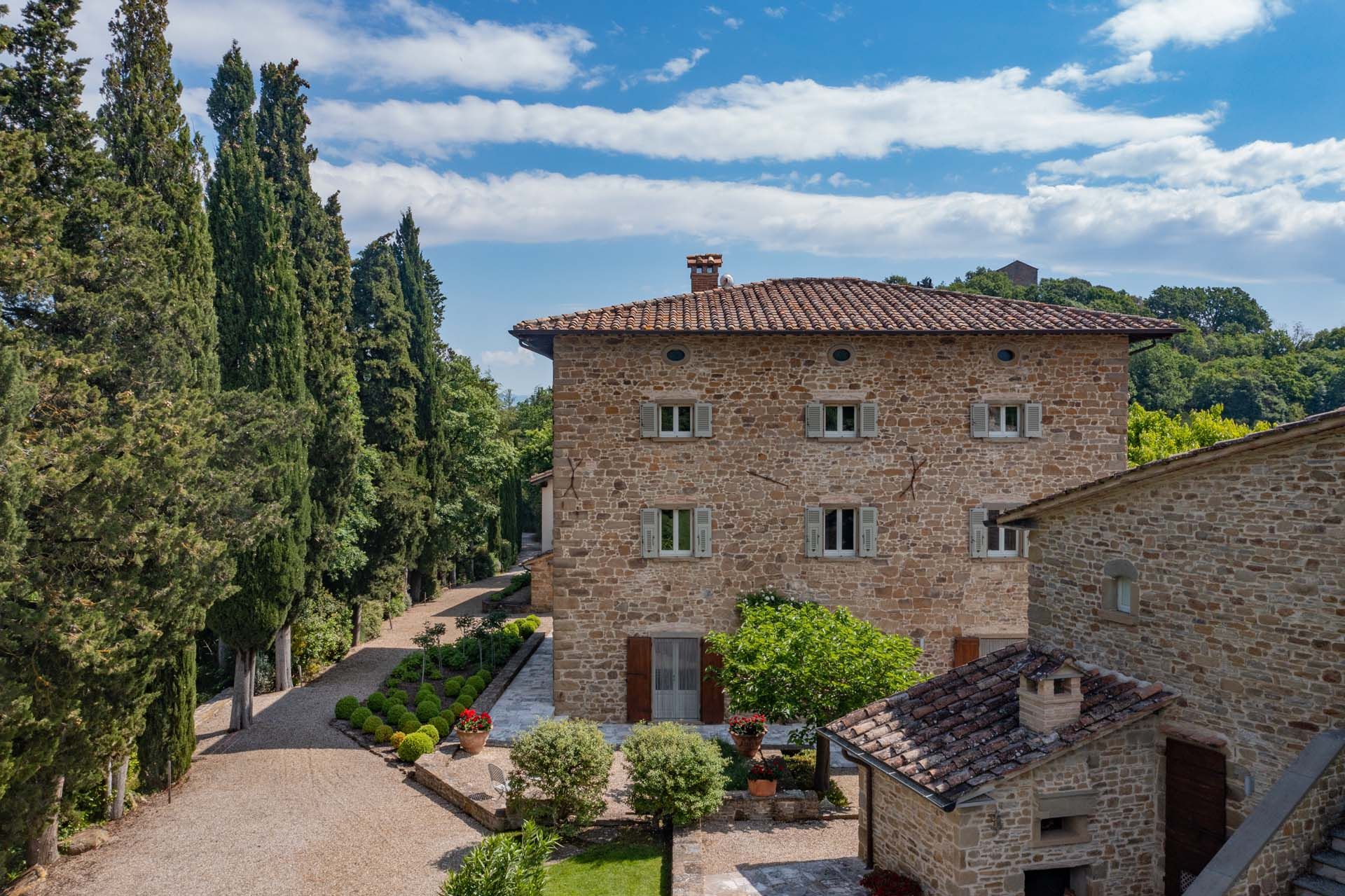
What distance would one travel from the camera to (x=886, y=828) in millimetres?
11648

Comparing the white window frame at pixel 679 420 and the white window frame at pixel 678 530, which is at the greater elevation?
the white window frame at pixel 679 420

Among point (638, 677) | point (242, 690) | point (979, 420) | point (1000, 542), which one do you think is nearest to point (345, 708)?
point (242, 690)

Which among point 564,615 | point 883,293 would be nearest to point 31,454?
point 564,615

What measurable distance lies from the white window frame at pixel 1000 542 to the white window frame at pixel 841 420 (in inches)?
145

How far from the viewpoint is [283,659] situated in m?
23.1

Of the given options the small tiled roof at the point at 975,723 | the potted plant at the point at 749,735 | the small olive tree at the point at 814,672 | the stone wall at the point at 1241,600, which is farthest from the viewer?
the potted plant at the point at 749,735

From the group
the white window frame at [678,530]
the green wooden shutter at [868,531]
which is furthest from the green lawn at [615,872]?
the green wooden shutter at [868,531]

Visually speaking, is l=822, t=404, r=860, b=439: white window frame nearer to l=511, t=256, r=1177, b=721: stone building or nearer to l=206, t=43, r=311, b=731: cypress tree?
l=511, t=256, r=1177, b=721: stone building

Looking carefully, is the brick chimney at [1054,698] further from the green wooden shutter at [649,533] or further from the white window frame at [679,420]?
the white window frame at [679,420]

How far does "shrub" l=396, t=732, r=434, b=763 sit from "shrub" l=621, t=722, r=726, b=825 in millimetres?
5781

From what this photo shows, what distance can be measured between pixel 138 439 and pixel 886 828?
39.3 ft

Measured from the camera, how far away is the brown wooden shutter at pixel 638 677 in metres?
18.7

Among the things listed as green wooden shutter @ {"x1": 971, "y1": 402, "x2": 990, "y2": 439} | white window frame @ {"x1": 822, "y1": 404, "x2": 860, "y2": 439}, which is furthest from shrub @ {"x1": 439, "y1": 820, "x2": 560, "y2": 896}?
green wooden shutter @ {"x1": 971, "y1": 402, "x2": 990, "y2": 439}

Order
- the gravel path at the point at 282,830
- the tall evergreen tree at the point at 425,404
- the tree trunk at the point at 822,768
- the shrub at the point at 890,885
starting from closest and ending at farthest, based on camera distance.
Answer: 1. the shrub at the point at 890,885
2. the gravel path at the point at 282,830
3. the tree trunk at the point at 822,768
4. the tall evergreen tree at the point at 425,404
